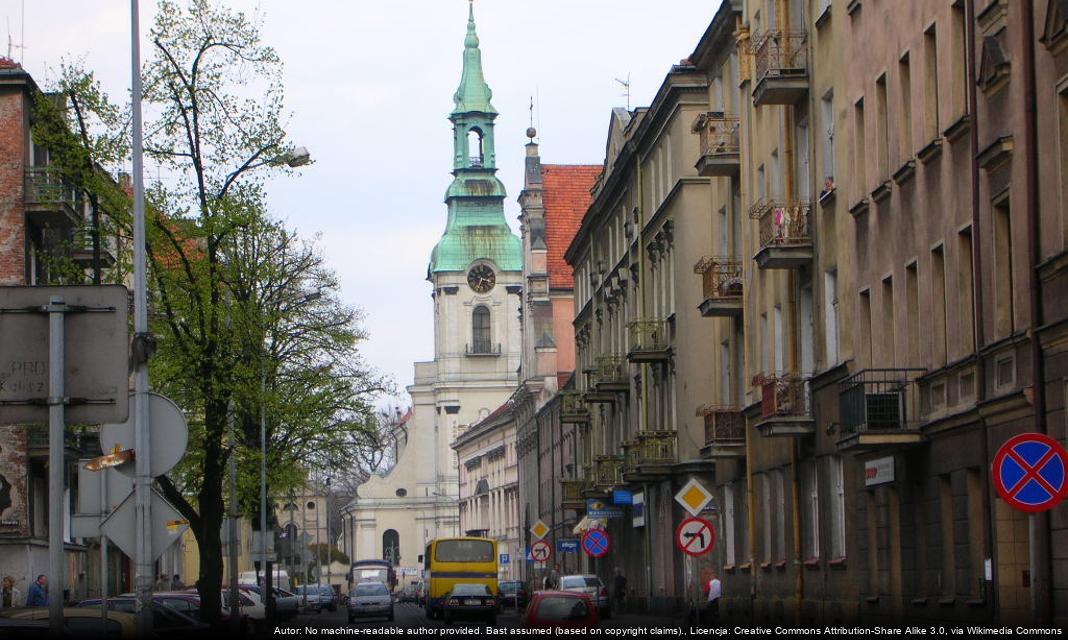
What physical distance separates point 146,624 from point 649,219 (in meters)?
36.0

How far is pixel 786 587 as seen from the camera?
36.0 meters

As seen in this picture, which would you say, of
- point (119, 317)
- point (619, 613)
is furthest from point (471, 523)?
point (119, 317)

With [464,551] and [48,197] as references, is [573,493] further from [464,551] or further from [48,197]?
[48,197]

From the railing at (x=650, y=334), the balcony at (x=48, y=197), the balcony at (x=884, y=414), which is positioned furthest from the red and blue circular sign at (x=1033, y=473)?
the balcony at (x=48, y=197)

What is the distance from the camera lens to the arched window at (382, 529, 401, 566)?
163 meters

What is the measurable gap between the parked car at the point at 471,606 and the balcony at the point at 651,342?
7.74 metres

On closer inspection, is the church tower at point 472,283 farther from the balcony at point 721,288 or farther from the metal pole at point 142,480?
the metal pole at point 142,480

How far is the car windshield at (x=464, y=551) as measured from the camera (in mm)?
66312

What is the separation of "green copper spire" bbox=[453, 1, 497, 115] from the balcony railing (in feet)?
287

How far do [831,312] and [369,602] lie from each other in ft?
121

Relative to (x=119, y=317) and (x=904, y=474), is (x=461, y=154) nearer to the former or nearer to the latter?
(x=904, y=474)

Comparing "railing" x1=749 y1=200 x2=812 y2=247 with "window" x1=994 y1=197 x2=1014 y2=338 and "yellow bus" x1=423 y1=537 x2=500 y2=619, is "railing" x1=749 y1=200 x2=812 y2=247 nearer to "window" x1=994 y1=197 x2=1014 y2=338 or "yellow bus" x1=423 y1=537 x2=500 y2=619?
"window" x1=994 y1=197 x2=1014 y2=338

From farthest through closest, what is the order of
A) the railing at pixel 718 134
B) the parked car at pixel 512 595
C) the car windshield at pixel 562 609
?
the parked car at pixel 512 595 → the railing at pixel 718 134 → the car windshield at pixel 562 609

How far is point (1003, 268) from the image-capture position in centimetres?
2328
